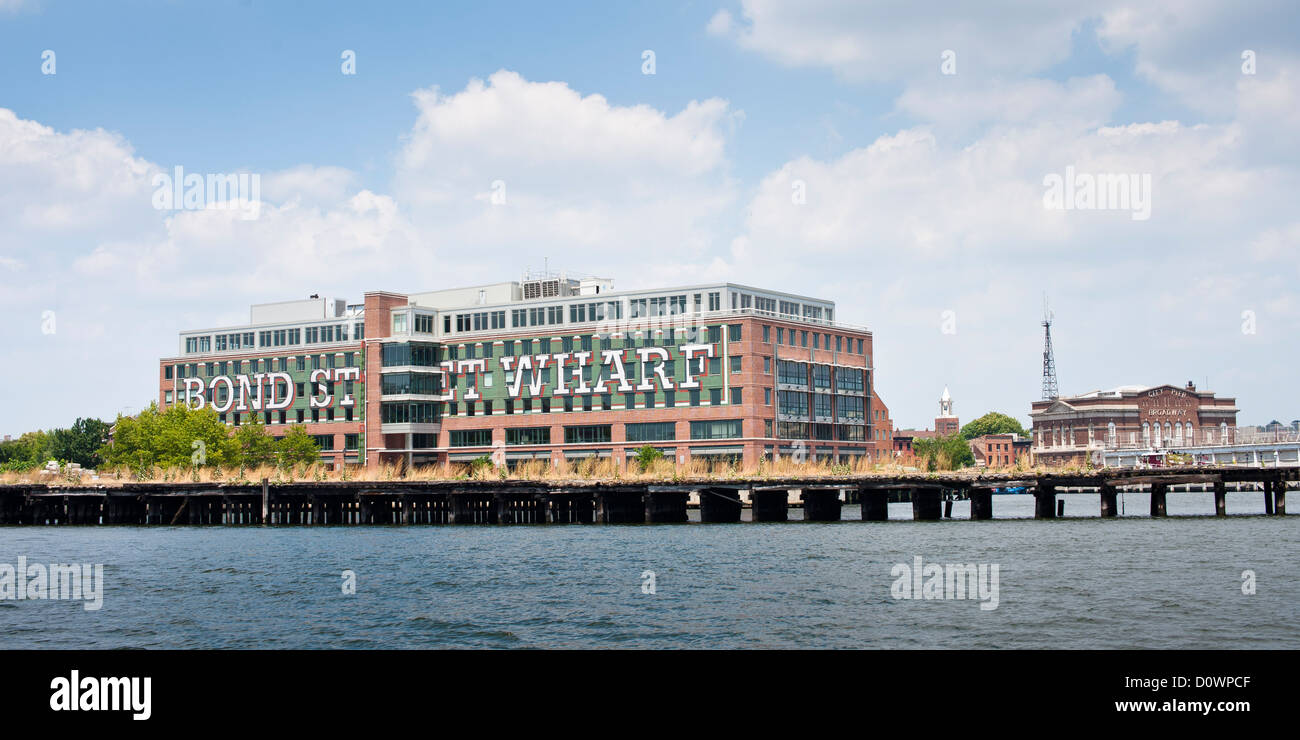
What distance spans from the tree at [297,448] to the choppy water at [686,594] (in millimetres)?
62647

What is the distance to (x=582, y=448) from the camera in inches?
5020

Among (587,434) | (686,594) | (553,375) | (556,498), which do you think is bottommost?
(686,594)

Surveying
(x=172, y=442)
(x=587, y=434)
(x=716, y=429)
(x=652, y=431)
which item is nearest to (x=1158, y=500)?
→ (x=716, y=429)

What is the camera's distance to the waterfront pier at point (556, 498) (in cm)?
7419

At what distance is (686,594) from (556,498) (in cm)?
4668

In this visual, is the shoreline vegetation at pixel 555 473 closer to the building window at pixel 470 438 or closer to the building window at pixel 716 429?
the building window at pixel 716 429

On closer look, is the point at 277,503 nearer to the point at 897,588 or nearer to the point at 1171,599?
the point at 897,588

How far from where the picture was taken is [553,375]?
130 meters

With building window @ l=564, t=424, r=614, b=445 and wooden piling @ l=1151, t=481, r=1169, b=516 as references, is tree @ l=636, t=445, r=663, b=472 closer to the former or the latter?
building window @ l=564, t=424, r=614, b=445

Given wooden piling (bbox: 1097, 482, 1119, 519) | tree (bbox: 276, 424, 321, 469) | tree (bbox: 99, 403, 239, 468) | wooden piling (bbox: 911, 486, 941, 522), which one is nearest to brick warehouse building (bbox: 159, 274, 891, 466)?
tree (bbox: 276, 424, 321, 469)

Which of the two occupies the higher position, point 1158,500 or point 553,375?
point 553,375

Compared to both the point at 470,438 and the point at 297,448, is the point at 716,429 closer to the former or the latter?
the point at 470,438
